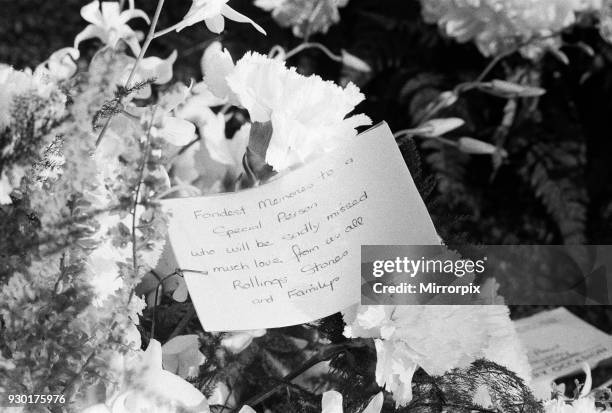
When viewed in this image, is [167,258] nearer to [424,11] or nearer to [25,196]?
[25,196]

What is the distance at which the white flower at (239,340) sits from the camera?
65cm

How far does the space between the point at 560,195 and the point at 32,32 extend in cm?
133

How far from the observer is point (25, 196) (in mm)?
512

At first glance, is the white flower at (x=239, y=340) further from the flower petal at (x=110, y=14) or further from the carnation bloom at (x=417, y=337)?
the flower petal at (x=110, y=14)

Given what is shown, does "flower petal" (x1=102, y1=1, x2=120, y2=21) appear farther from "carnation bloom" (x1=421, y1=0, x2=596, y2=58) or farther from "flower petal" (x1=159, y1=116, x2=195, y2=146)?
"carnation bloom" (x1=421, y1=0, x2=596, y2=58)

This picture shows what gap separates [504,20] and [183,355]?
2.76ft

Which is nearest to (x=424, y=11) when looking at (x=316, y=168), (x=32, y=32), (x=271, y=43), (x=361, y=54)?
(x=361, y=54)

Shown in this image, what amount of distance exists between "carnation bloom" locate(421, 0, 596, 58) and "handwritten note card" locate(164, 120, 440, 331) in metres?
0.68

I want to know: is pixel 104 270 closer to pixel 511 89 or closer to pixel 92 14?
pixel 92 14

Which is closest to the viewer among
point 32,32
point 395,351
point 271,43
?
point 395,351

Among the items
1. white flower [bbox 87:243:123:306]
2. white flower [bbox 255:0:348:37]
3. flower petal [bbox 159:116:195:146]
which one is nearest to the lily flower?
flower petal [bbox 159:116:195:146]

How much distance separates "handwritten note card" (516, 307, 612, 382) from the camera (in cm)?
87

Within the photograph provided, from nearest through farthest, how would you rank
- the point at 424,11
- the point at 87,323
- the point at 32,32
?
the point at 87,323 < the point at 424,11 < the point at 32,32

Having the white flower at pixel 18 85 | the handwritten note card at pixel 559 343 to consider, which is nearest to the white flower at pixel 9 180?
the white flower at pixel 18 85
